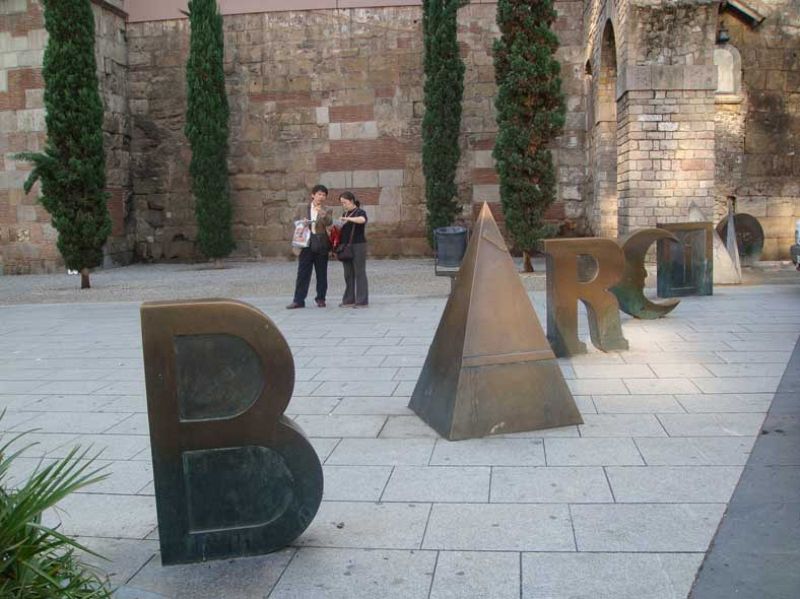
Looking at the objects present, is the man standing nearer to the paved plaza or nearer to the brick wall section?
the paved plaza

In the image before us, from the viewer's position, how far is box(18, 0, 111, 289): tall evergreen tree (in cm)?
1209

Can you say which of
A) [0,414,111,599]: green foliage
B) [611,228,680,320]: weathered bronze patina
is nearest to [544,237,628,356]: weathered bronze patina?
[611,228,680,320]: weathered bronze patina

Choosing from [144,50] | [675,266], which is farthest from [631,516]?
[144,50]

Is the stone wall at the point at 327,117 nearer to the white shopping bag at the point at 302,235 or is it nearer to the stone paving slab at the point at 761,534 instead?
the white shopping bag at the point at 302,235

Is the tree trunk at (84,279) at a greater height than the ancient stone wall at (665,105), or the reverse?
the ancient stone wall at (665,105)

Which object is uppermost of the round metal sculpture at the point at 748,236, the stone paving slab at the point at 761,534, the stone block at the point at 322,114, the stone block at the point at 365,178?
the stone block at the point at 322,114

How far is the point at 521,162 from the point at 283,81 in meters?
6.07

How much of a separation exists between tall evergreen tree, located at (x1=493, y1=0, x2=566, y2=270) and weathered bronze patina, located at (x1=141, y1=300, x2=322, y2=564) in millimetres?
9880

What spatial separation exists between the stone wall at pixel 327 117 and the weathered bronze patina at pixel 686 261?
6.50 meters

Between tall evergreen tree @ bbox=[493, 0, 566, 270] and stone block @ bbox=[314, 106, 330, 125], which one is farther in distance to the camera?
stone block @ bbox=[314, 106, 330, 125]

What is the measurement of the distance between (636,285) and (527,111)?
5.31 metres

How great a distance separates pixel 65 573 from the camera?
219 centimetres

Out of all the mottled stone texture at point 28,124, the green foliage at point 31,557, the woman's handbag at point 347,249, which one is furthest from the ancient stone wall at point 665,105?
the green foliage at point 31,557

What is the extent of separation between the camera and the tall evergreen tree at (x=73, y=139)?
12.1m
